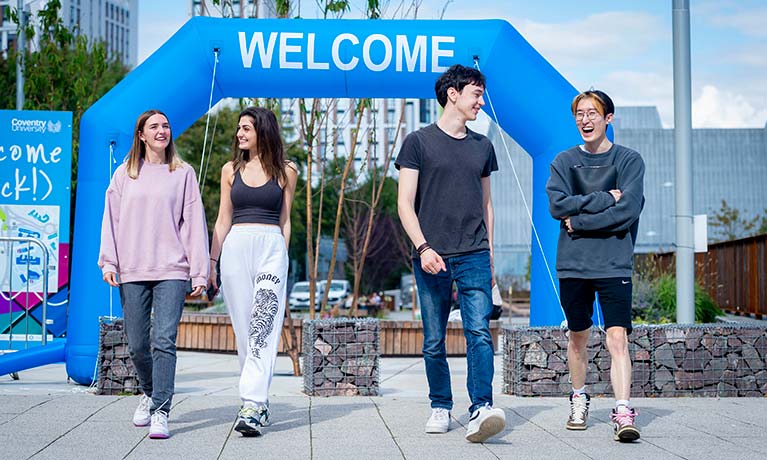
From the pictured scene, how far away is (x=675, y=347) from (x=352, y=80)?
3.53m

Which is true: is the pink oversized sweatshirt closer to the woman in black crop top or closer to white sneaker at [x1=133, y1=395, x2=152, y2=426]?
the woman in black crop top

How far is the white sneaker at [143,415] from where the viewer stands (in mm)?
5688

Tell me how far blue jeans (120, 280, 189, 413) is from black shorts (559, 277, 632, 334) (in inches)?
84.1

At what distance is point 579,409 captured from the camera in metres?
5.68

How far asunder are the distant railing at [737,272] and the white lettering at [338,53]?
992cm

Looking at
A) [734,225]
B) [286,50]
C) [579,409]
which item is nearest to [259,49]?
[286,50]

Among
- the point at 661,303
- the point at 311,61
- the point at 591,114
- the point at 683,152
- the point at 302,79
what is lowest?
the point at 661,303

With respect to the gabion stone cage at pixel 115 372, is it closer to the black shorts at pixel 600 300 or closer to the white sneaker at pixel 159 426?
the white sneaker at pixel 159 426

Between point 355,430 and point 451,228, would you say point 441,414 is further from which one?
point 451,228

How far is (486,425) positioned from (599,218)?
1293mm

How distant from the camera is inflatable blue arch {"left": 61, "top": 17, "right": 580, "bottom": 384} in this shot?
845cm

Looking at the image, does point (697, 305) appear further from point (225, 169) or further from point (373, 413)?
point (225, 169)

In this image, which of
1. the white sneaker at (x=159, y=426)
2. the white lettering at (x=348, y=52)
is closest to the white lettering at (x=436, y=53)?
the white lettering at (x=348, y=52)

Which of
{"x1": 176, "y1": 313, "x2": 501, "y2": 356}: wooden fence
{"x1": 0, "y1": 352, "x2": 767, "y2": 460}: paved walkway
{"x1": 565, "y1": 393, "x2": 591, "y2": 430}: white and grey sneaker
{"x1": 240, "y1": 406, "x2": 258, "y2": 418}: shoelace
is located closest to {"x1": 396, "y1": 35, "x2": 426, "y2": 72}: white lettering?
{"x1": 0, "y1": 352, "x2": 767, "y2": 460}: paved walkway
